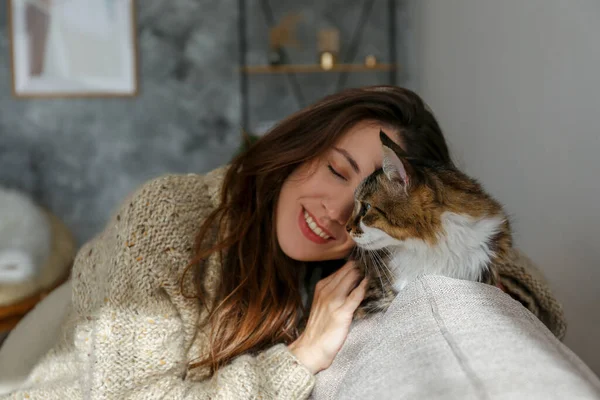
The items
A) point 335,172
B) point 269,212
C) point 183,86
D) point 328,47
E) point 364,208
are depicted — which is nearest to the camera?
point 364,208

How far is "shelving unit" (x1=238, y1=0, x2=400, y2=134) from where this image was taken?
3760mm

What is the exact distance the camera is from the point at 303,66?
150 inches

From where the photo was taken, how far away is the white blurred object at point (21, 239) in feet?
8.63

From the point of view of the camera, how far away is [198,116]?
406 centimetres

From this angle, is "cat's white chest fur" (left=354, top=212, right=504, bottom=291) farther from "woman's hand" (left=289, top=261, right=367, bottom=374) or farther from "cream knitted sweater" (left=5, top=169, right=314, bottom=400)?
"cream knitted sweater" (left=5, top=169, right=314, bottom=400)

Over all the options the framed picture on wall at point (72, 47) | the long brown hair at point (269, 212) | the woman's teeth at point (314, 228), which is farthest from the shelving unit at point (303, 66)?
the woman's teeth at point (314, 228)

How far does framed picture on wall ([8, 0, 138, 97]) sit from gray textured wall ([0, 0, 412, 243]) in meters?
0.07

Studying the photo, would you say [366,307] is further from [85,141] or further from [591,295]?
[85,141]

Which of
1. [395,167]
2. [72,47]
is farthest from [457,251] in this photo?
[72,47]

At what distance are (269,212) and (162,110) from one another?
8.94 ft

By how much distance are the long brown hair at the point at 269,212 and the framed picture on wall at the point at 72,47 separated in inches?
109

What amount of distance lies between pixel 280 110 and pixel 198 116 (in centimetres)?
60

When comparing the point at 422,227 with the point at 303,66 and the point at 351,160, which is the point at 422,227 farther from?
the point at 303,66

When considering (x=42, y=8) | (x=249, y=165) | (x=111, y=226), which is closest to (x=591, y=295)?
(x=249, y=165)
